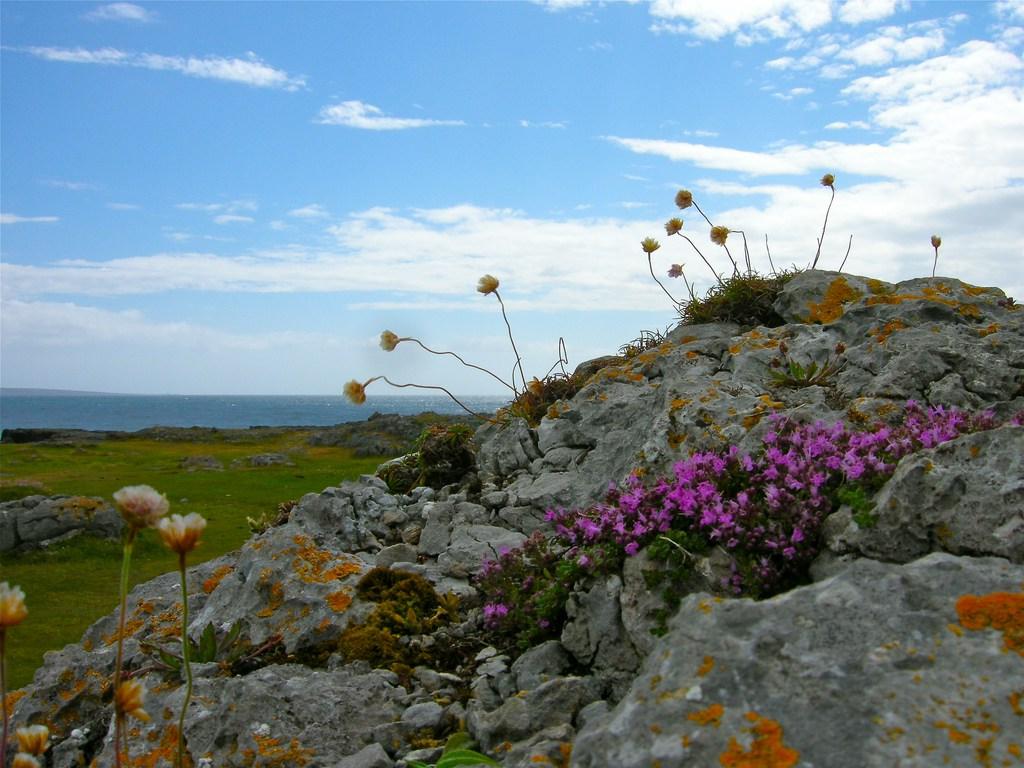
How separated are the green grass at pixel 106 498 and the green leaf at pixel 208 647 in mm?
6004

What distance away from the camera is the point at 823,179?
12516 mm

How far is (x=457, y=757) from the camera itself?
405cm

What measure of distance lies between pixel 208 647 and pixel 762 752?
435 cm

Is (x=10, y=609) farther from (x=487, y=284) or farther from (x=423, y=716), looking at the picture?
(x=487, y=284)

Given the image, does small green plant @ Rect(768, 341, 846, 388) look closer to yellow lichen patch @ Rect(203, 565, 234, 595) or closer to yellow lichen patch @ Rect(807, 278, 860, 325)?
yellow lichen patch @ Rect(807, 278, 860, 325)

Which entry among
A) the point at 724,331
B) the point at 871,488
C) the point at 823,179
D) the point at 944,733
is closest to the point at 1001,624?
the point at 944,733

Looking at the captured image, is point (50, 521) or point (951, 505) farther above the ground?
point (951, 505)

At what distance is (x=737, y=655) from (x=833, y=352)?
6.28m

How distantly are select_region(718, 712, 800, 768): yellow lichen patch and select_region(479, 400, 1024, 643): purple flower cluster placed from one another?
5.73 ft

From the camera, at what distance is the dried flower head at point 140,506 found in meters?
3.17

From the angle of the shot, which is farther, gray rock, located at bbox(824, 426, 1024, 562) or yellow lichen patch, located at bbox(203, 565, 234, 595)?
yellow lichen patch, located at bbox(203, 565, 234, 595)

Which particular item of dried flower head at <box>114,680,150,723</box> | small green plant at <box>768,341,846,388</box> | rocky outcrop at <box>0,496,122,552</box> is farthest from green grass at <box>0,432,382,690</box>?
small green plant at <box>768,341,846,388</box>

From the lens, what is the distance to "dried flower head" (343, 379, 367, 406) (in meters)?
8.95

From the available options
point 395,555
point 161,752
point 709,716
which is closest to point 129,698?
point 161,752
